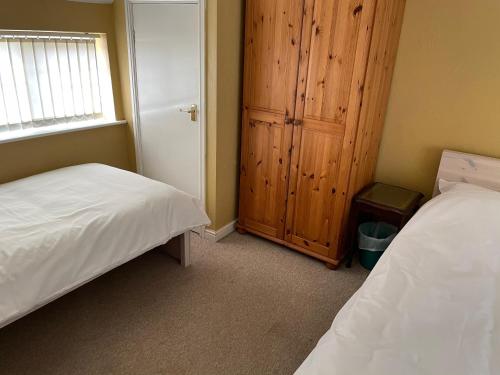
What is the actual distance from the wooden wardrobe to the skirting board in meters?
0.29

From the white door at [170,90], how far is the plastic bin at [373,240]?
1.35 m

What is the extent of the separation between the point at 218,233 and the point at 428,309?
188 centimetres

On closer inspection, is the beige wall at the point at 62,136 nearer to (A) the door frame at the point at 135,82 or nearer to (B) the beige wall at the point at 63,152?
(B) the beige wall at the point at 63,152

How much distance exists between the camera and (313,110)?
247 cm

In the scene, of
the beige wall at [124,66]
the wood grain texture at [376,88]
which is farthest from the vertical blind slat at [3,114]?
the wood grain texture at [376,88]

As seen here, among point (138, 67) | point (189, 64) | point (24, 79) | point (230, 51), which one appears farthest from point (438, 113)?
point (24, 79)

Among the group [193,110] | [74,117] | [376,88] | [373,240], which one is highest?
[376,88]

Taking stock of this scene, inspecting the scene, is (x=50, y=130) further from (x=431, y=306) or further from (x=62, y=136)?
(x=431, y=306)

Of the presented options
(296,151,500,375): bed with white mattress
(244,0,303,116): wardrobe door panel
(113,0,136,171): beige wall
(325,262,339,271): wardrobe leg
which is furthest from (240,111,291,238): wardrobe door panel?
(113,0,136,171): beige wall

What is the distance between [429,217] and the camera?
211cm

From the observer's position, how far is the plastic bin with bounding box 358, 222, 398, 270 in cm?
262

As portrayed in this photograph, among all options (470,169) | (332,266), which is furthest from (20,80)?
(470,169)

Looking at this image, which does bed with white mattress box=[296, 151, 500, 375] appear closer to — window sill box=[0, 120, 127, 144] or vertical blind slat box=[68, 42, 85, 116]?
window sill box=[0, 120, 127, 144]

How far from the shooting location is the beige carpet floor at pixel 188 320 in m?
1.87
